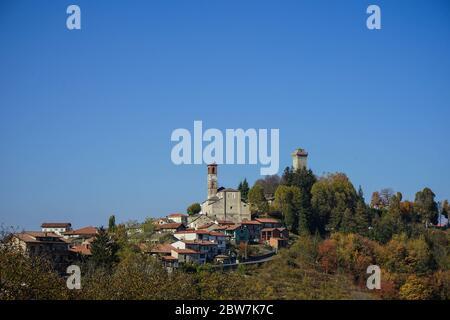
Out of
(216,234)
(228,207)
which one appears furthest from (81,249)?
(228,207)

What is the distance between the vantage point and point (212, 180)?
66.6m

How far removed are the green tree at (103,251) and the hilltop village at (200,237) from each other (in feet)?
3.81

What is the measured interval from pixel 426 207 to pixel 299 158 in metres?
13.2

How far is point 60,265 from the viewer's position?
151 feet

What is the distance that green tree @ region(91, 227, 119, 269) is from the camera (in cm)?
4536

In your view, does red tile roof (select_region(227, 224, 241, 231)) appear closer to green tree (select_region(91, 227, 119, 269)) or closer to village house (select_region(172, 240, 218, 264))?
village house (select_region(172, 240, 218, 264))

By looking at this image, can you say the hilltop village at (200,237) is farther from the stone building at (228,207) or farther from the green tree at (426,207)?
the green tree at (426,207)

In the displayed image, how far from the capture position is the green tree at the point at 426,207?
76.8 metres

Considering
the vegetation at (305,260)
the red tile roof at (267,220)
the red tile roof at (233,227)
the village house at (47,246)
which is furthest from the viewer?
the red tile roof at (267,220)

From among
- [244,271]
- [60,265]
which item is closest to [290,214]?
[244,271]

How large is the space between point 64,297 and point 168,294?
14.5 ft

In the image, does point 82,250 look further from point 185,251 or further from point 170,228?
point 170,228

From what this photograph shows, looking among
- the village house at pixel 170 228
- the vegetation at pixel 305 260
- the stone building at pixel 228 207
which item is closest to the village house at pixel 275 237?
the vegetation at pixel 305 260
